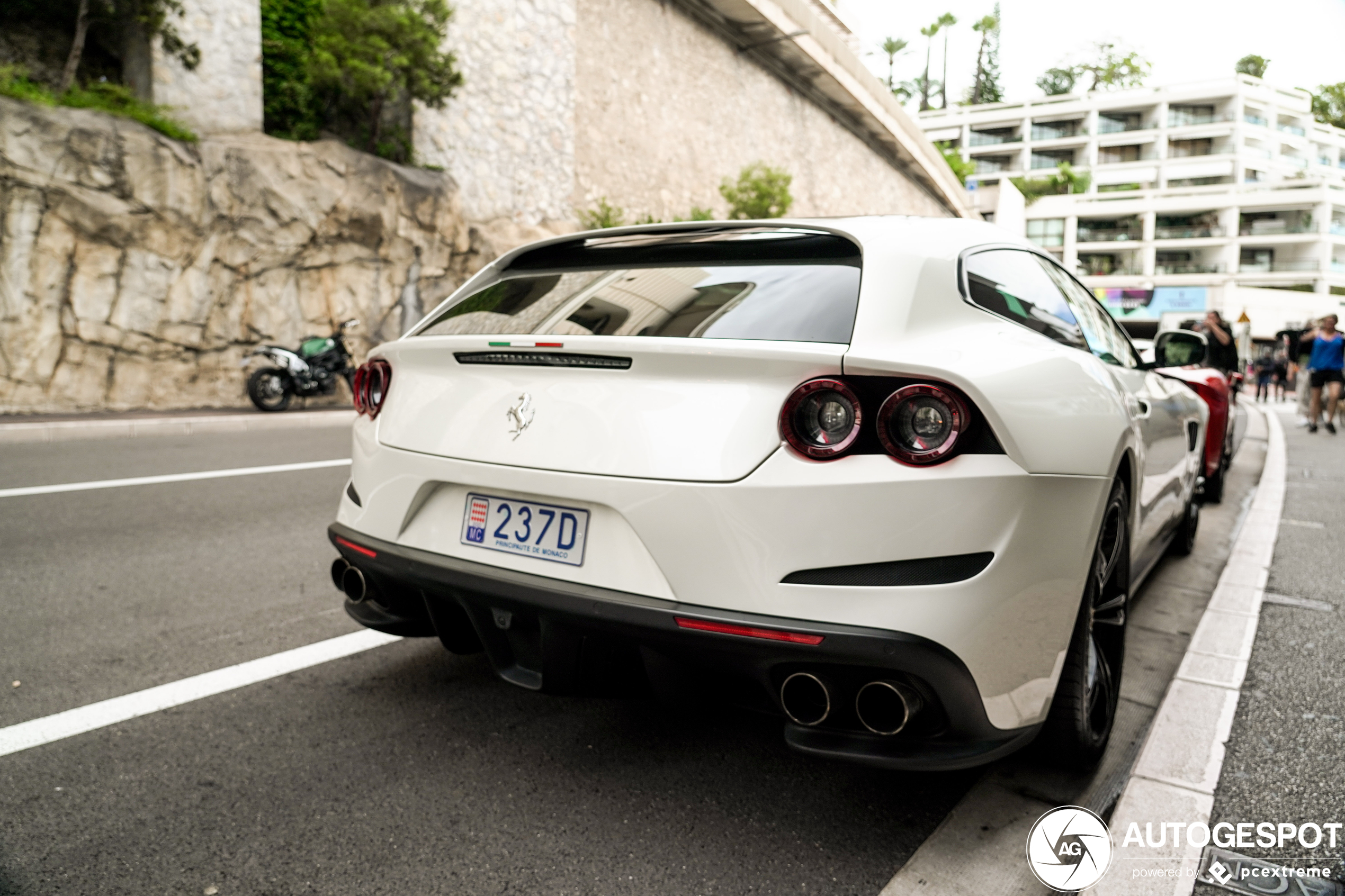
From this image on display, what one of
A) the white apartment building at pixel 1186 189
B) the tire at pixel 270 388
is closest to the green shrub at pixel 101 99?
the tire at pixel 270 388

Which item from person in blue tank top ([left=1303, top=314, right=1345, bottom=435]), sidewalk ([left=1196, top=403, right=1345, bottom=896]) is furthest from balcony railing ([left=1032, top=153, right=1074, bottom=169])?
sidewalk ([left=1196, top=403, right=1345, bottom=896])

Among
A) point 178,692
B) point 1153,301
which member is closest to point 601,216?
point 178,692

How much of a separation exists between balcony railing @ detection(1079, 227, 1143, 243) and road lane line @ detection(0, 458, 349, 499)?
74.3 metres

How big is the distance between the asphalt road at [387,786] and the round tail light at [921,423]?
3.19 ft

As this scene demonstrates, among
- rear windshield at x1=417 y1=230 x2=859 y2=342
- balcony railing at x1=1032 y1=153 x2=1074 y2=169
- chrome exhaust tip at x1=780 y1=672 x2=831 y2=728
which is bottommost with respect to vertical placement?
chrome exhaust tip at x1=780 y1=672 x2=831 y2=728

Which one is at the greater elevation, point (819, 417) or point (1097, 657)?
point (819, 417)

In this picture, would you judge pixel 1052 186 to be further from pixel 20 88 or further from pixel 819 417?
pixel 819 417

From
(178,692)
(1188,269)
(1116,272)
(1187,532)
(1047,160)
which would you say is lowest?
(178,692)

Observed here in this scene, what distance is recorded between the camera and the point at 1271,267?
67750 millimetres

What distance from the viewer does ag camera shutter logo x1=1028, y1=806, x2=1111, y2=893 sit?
1.99 meters

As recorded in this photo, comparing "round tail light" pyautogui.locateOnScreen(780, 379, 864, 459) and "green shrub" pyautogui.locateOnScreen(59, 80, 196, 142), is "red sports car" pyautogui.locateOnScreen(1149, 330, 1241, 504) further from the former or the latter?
"green shrub" pyautogui.locateOnScreen(59, 80, 196, 142)

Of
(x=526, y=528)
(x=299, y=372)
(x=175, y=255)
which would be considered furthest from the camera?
(x=175, y=255)

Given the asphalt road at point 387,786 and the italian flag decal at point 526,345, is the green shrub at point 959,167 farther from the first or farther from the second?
the italian flag decal at point 526,345

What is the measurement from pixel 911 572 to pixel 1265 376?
31.4 meters
